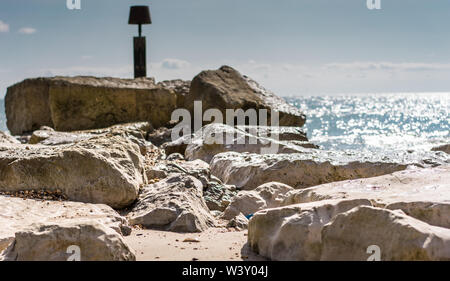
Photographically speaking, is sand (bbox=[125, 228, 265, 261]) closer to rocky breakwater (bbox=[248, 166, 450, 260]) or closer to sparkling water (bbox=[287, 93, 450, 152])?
rocky breakwater (bbox=[248, 166, 450, 260])

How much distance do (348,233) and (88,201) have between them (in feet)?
8.53

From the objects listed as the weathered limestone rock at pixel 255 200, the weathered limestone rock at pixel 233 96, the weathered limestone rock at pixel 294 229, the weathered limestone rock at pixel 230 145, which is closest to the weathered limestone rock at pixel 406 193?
the weathered limestone rock at pixel 294 229

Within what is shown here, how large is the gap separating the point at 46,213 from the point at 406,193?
2.72 metres

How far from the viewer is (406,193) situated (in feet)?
12.7

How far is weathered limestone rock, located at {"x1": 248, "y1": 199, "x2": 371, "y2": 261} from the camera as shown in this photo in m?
3.02

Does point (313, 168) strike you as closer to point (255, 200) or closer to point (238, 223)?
point (255, 200)

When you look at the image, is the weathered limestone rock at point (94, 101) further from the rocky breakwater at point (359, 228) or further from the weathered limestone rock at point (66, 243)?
the weathered limestone rock at point (66, 243)

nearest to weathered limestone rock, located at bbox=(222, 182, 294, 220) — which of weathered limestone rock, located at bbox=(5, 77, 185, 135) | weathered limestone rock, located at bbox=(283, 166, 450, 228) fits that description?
weathered limestone rock, located at bbox=(283, 166, 450, 228)

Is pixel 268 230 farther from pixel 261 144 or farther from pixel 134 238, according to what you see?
pixel 261 144

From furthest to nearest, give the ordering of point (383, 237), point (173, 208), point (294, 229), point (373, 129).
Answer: point (373, 129) < point (173, 208) < point (294, 229) < point (383, 237)

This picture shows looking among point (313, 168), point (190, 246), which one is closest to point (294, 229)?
point (190, 246)

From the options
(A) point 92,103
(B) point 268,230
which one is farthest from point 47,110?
(B) point 268,230

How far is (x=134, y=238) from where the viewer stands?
3750mm

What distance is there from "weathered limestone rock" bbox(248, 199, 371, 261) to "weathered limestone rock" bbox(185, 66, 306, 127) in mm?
7641
